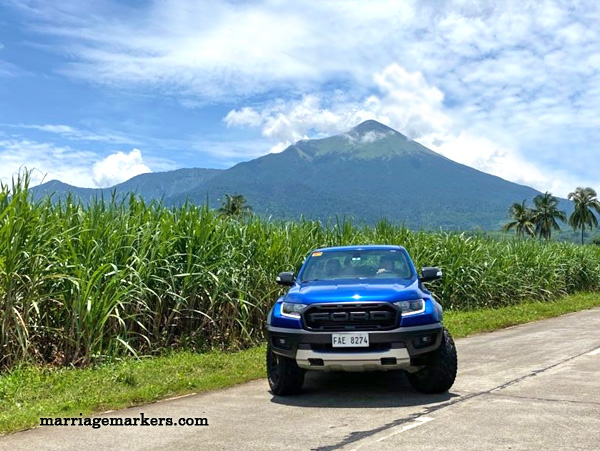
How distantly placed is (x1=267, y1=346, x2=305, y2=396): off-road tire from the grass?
42.3 inches

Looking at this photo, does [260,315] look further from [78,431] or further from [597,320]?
[597,320]

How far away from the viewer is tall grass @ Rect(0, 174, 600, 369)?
8430mm

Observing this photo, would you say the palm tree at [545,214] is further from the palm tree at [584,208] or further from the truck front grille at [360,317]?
the truck front grille at [360,317]

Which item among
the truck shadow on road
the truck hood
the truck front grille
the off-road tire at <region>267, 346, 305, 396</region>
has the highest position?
the truck hood

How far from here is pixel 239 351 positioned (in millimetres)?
10734

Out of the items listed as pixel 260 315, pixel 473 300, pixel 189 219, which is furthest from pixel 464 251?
pixel 189 219

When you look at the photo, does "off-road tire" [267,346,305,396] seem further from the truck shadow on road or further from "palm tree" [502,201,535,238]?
"palm tree" [502,201,535,238]

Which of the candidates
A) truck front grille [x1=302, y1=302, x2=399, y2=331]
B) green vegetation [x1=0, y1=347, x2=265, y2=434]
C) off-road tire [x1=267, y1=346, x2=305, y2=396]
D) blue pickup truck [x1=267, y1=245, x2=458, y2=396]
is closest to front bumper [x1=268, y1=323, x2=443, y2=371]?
blue pickup truck [x1=267, y1=245, x2=458, y2=396]

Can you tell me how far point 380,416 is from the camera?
618cm

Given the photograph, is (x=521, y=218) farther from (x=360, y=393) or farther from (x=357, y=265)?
(x=360, y=393)

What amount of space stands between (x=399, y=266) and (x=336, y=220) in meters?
7.19

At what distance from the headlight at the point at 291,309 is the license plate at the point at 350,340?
50 centimetres

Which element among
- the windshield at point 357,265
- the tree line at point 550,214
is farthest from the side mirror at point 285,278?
the tree line at point 550,214

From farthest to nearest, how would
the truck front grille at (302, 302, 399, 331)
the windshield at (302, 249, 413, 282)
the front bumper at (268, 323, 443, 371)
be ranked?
the windshield at (302, 249, 413, 282)
the truck front grille at (302, 302, 399, 331)
the front bumper at (268, 323, 443, 371)
